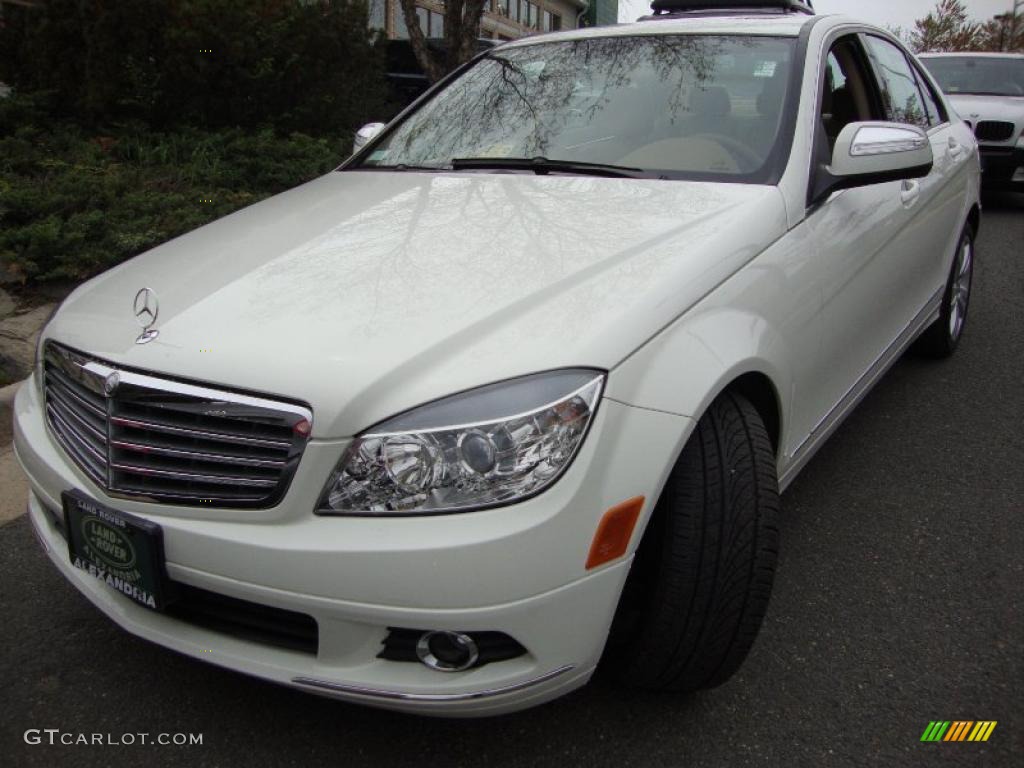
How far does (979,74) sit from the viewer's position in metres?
10.1

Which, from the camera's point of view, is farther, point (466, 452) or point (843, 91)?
point (843, 91)

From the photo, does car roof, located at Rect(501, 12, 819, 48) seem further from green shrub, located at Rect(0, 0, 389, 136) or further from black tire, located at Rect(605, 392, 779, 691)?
green shrub, located at Rect(0, 0, 389, 136)

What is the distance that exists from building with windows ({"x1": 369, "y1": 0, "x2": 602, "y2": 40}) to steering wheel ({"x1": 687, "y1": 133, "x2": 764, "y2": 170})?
1480cm

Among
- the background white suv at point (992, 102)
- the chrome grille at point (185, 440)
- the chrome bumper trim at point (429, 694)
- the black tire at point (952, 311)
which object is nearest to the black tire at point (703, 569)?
the chrome bumper trim at point (429, 694)

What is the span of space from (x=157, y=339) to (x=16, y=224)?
3.76 metres

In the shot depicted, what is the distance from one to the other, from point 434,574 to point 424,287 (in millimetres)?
675

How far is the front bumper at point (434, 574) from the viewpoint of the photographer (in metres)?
1.55

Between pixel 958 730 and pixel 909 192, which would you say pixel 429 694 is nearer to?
pixel 958 730

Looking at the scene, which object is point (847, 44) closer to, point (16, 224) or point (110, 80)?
point (16, 224)

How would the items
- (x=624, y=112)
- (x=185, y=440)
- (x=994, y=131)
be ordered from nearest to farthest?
1. (x=185, y=440)
2. (x=624, y=112)
3. (x=994, y=131)

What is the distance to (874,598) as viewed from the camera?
247 centimetres

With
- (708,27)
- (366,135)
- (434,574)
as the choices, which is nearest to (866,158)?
(708,27)

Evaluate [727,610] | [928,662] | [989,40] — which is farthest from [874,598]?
[989,40]

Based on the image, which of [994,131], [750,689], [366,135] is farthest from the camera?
[994,131]
